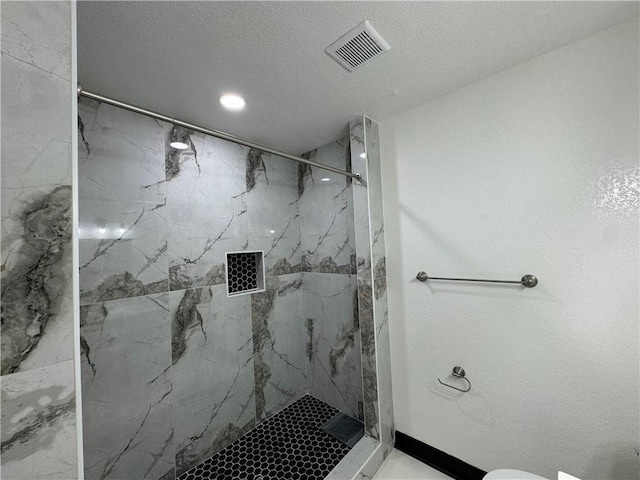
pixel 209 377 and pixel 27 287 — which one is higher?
pixel 27 287

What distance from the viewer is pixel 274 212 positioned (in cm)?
224

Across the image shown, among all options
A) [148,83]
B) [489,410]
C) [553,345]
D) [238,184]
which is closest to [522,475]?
[489,410]

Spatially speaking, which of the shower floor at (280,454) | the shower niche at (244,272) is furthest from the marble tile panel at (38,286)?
the shower floor at (280,454)

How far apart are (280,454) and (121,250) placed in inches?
A: 64.2

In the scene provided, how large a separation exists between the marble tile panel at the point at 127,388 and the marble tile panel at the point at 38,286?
0.99m

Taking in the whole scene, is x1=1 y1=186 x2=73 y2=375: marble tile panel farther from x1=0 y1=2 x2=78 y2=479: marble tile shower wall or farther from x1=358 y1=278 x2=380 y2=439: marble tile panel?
x1=358 y1=278 x2=380 y2=439: marble tile panel

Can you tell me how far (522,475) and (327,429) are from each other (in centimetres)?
125

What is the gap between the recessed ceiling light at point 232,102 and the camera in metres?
1.46

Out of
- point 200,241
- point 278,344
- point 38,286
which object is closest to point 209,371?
point 278,344

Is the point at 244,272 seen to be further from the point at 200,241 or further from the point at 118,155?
the point at 118,155

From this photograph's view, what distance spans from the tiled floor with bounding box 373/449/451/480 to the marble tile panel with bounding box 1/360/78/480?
163 cm

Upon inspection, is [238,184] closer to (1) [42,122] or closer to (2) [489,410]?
(1) [42,122]

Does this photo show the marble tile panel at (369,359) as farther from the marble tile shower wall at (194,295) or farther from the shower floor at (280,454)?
the marble tile shower wall at (194,295)

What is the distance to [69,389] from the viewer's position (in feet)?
1.81
